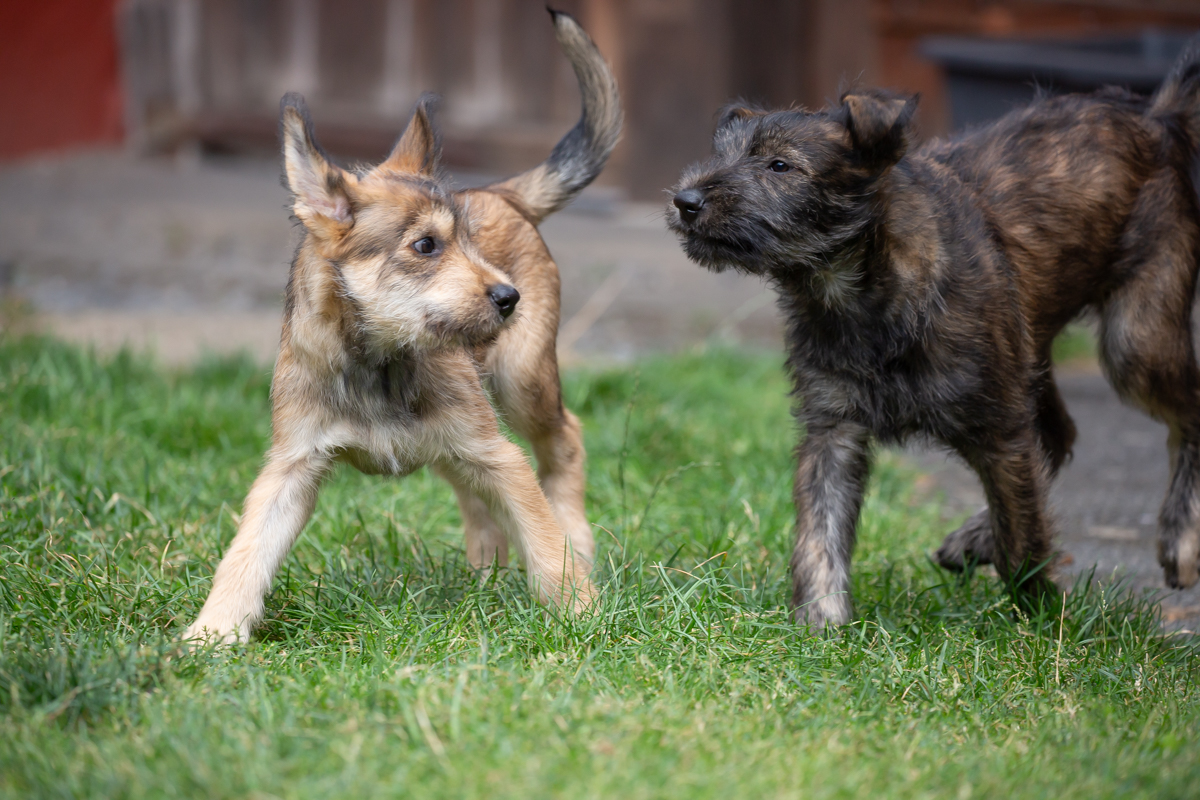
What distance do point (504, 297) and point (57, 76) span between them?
10.8 meters

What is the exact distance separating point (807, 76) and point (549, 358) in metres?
8.16

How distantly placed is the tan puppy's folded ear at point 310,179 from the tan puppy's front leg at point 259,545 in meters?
0.72

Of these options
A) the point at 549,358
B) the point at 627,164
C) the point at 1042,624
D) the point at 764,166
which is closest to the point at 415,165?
the point at 549,358

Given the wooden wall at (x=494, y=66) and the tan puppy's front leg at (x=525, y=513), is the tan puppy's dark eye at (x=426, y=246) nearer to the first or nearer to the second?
the tan puppy's front leg at (x=525, y=513)

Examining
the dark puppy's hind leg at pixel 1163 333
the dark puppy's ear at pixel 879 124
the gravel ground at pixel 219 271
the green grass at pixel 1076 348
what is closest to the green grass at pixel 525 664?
the dark puppy's hind leg at pixel 1163 333

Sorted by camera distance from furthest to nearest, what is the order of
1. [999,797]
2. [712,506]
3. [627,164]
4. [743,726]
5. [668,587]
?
1. [627,164]
2. [712,506]
3. [668,587]
4. [743,726]
5. [999,797]

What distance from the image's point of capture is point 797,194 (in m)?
3.73

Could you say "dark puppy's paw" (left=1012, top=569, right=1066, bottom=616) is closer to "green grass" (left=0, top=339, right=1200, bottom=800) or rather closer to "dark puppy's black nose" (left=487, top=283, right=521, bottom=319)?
"green grass" (left=0, top=339, right=1200, bottom=800)

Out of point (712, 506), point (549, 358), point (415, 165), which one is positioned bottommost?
point (712, 506)

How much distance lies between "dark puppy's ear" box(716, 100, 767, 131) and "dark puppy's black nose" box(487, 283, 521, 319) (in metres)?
1.03

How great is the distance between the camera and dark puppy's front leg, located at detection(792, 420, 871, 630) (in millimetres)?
3764

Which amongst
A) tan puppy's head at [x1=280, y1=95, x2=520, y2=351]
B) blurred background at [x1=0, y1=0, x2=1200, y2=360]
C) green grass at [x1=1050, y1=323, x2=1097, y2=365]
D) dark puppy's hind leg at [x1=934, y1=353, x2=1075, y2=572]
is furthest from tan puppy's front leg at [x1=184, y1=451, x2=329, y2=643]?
green grass at [x1=1050, y1=323, x2=1097, y2=365]

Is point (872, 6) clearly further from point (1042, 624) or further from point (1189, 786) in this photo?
point (1189, 786)

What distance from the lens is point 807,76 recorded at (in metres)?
11.6
